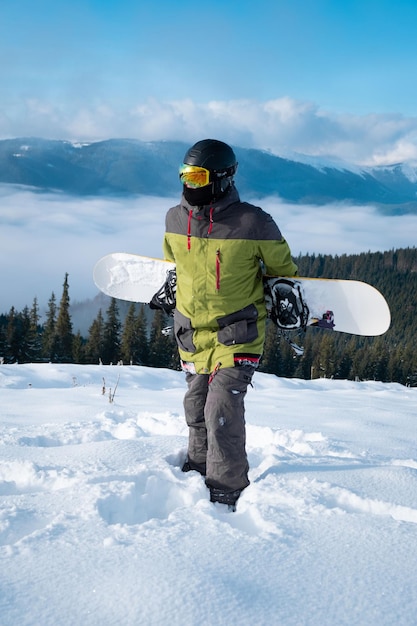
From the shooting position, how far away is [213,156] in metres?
3.52

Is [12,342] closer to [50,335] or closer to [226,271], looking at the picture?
[50,335]

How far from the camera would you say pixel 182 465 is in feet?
13.0

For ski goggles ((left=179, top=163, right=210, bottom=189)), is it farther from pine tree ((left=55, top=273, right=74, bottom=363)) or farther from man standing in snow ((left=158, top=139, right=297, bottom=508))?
pine tree ((left=55, top=273, right=74, bottom=363))

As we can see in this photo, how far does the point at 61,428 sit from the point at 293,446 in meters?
2.20

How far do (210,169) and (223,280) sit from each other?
775 mm

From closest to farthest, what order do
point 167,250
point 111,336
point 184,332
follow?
point 184,332 < point 167,250 < point 111,336

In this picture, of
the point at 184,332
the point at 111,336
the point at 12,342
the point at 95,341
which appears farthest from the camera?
the point at 111,336

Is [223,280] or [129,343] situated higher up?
[223,280]

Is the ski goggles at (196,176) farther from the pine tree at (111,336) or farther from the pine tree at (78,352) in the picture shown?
the pine tree at (111,336)

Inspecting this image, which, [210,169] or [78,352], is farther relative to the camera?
[78,352]

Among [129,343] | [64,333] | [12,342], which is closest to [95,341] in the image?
[64,333]

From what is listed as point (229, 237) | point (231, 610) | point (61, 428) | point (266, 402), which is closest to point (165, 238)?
point (229, 237)

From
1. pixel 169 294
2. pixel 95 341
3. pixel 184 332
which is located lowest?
pixel 95 341

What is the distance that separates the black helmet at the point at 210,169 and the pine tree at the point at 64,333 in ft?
175
